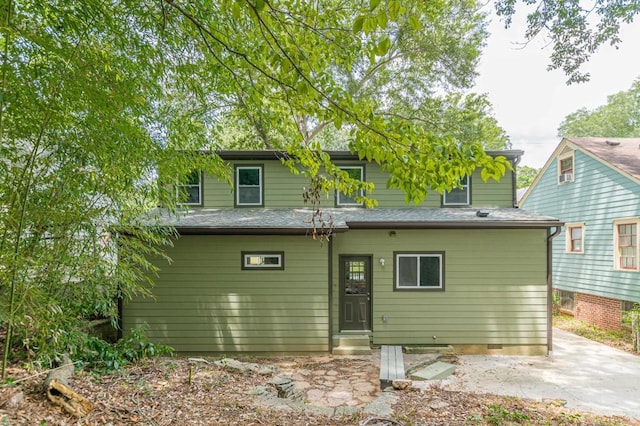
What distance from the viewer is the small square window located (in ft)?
22.9

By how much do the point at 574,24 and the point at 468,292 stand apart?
5072 millimetres

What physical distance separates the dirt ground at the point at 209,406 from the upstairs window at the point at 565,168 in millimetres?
8366

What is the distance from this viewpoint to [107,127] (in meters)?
3.63

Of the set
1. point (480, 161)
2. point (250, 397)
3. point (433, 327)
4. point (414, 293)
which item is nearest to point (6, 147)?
point (250, 397)

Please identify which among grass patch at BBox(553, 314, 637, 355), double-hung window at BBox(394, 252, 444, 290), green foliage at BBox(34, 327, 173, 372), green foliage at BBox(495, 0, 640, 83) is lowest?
grass patch at BBox(553, 314, 637, 355)

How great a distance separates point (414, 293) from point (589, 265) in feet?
19.7

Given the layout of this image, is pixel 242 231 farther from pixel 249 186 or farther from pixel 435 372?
pixel 435 372

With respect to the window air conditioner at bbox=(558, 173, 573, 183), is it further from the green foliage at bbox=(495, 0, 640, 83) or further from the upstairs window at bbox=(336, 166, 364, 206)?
the upstairs window at bbox=(336, 166, 364, 206)

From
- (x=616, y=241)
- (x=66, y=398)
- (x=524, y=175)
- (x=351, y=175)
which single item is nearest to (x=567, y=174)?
(x=616, y=241)

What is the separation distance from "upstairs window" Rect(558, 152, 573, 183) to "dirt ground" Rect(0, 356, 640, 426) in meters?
8.37

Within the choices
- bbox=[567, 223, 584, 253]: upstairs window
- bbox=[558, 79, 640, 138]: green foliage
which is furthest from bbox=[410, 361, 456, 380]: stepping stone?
bbox=[558, 79, 640, 138]: green foliage

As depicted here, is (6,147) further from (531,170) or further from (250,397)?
(531,170)

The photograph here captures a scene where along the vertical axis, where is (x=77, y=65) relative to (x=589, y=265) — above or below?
above

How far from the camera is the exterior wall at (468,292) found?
7.09 metres
